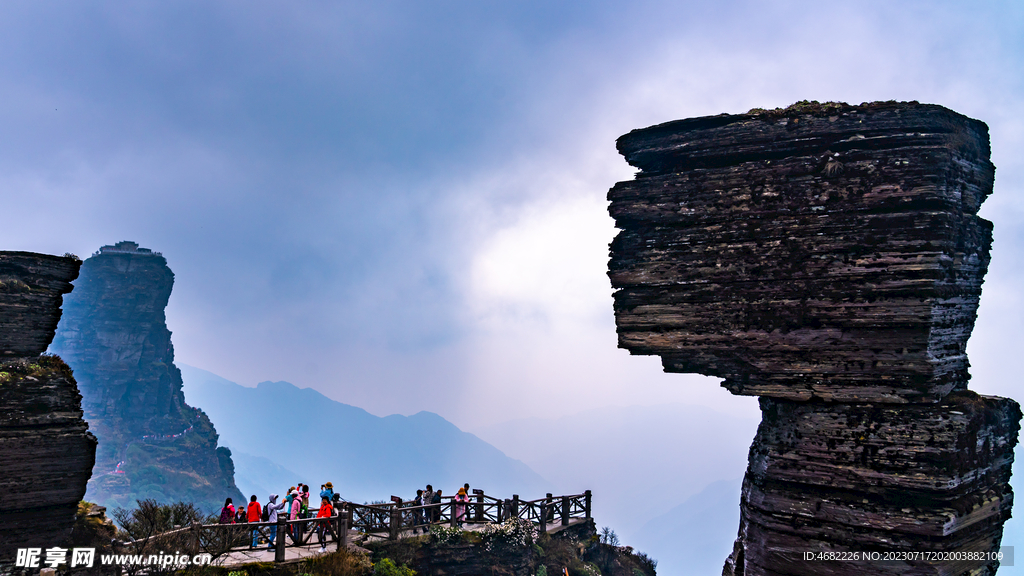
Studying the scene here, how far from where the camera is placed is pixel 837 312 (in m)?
6.12

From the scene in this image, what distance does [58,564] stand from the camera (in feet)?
33.6

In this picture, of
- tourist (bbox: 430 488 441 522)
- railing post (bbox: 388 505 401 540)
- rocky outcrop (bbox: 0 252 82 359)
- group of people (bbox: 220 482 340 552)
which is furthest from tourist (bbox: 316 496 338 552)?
rocky outcrop (bbox: 0 252 82 359)

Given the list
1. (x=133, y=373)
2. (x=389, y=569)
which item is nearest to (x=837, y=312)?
(x=389, y=569)

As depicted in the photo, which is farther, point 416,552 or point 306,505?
point 416,552

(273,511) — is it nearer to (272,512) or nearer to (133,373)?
(272,512)

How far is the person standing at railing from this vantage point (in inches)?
786

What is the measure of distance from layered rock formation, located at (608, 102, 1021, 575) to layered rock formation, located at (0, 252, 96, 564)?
10.2 meters

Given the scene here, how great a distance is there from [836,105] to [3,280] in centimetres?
1341

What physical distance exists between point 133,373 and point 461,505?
381 feet

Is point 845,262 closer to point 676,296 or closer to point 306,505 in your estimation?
point 676,296

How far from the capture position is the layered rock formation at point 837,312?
5.91 m

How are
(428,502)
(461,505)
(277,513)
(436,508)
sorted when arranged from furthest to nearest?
(428,502) → (461,505) → (436,508) → (277,513)

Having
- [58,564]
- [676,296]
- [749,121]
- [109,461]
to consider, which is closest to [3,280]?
[58,564]

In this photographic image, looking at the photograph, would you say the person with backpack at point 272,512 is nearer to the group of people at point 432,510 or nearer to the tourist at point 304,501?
the tourist at point 304,501
